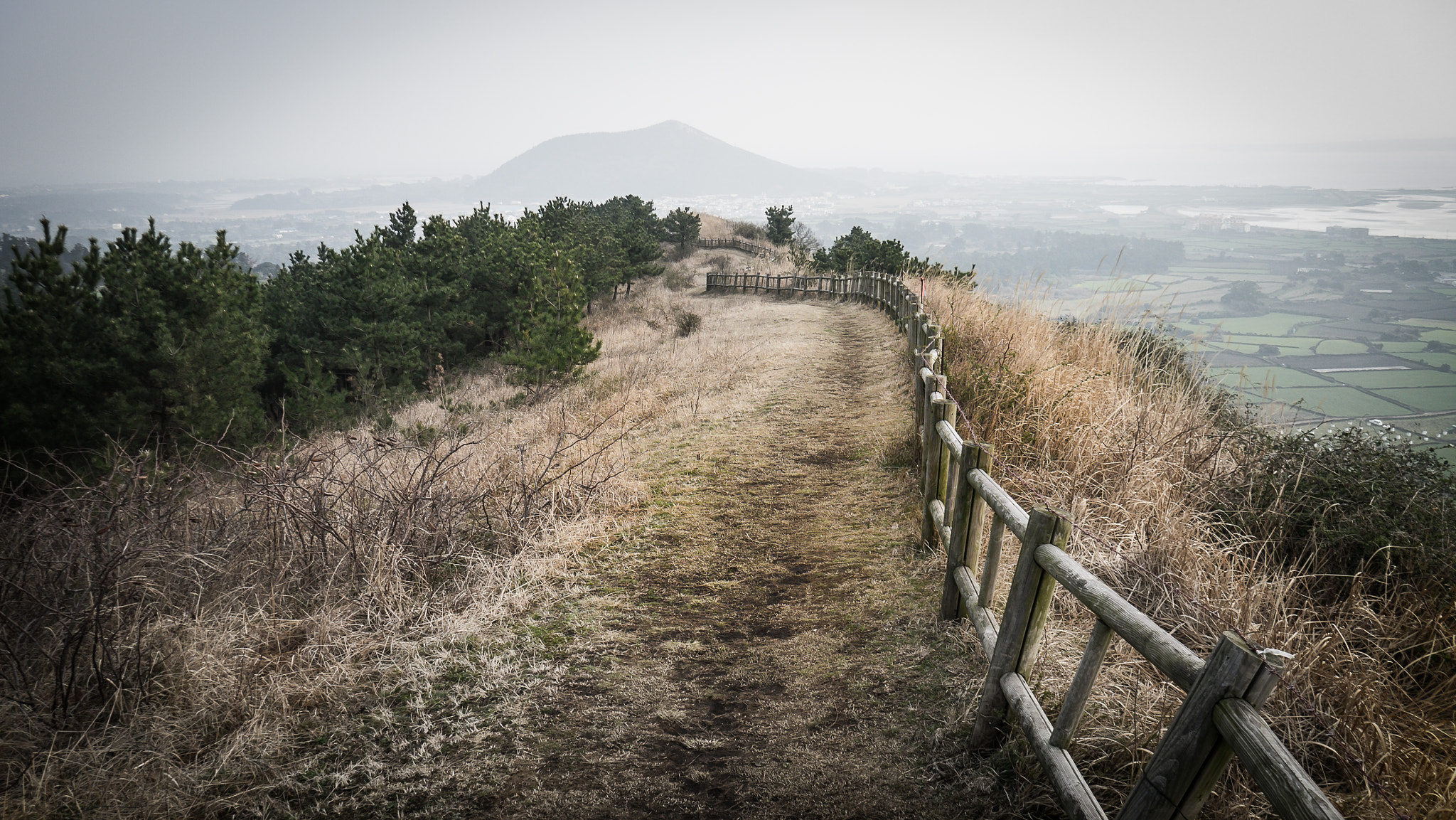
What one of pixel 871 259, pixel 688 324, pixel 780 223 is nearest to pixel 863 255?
pixel 871 259

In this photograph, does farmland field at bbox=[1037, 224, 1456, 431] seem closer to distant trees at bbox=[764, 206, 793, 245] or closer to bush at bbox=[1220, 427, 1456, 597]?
bush at bbox=[1220, 427, 1456, 597]

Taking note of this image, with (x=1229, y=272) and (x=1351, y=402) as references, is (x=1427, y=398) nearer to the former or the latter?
(x=1351, y=402)

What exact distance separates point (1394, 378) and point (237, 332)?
25300 millimetres

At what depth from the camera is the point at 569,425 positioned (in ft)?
29.3

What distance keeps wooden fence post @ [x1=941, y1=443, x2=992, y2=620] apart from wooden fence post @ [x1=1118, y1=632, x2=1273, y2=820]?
1926 mm

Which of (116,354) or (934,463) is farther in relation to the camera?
(116,354)

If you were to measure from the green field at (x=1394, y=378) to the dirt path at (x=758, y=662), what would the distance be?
11.9m

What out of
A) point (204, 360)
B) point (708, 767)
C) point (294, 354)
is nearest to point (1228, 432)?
point (708, 767)

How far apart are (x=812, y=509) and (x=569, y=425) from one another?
12.9 feet

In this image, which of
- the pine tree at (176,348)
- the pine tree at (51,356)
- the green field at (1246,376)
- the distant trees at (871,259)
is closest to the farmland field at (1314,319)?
the green field at (1246,376)

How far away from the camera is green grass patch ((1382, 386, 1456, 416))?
396 inches

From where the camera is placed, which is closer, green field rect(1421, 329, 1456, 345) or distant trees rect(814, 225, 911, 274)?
green field rect(1421, 329, 1456, 345)

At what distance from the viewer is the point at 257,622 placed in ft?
12.5

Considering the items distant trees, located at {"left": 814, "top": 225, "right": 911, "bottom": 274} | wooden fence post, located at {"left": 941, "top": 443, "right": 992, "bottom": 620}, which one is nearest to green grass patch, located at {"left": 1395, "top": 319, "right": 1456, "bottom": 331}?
distant trees, located at {"left": 814, "top": 225, "right": 911, "bottom": 274}
